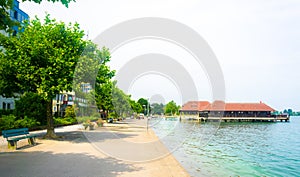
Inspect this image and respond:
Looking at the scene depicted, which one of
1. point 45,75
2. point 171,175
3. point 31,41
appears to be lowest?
point 171,175

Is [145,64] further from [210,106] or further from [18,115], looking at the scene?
[210,106]

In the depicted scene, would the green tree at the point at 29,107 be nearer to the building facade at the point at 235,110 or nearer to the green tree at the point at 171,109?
the building facade at the point at 235,110

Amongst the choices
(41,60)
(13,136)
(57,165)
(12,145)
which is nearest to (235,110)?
(41,60)

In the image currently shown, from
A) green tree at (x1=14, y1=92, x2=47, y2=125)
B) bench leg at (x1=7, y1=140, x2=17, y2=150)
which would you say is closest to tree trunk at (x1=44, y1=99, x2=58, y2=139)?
bench leg at (x1=7, y1=140, x2=17, y2=150)

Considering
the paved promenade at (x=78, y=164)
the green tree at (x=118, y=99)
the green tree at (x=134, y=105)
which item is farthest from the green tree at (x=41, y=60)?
the green tree at (x=134, y=105)

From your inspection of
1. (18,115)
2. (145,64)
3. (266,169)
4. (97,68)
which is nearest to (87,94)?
(145,64)

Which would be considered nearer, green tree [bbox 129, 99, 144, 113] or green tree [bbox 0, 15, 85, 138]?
green tree [bbox 0, 15, 85, 138]

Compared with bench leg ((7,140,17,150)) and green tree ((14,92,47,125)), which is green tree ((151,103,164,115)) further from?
bench leg ((7,140,17,150))

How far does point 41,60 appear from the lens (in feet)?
55.9

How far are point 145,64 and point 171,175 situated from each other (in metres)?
24.4

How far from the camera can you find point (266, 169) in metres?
18.1

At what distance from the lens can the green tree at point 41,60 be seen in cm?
1638

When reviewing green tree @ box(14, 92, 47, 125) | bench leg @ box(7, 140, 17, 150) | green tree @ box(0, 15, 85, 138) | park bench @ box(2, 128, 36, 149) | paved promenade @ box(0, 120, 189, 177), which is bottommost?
paved promenade @ box(0, 120, 189, 177)

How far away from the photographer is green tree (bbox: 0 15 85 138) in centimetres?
1638
